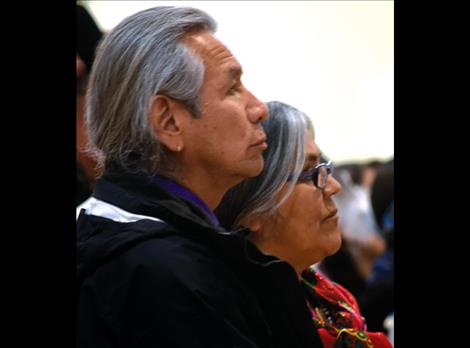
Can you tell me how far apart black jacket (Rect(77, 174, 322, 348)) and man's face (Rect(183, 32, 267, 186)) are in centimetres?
13

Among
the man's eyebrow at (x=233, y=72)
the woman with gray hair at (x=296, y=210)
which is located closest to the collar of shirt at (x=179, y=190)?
the man's eyebrow at (x=233, y=72)

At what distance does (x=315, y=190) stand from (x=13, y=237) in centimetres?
156

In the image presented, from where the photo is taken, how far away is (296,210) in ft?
9.07

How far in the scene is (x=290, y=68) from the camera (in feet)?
22.7

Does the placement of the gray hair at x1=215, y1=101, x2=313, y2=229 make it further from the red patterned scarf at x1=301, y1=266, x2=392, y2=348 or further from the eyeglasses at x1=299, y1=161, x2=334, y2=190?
→ the red patterned scarf at x1=301, y1=266, x2=392, y2=348

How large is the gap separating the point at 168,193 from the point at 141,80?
0.26 m

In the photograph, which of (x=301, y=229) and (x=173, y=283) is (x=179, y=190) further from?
(x=301, y=229)

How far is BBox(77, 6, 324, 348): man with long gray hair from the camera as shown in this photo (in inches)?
65.4

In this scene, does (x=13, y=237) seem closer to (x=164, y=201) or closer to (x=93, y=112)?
(x=164, y=201)

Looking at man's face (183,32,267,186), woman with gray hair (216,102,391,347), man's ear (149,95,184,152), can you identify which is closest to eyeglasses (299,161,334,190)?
woman with gray hair (216,102,391,347)

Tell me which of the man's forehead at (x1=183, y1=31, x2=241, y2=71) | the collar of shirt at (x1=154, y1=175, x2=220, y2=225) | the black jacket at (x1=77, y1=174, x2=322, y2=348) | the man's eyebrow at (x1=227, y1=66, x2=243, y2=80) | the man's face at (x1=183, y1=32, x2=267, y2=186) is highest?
the man's forehead at (x1=183, y1=31, x2=241, y2=71)
